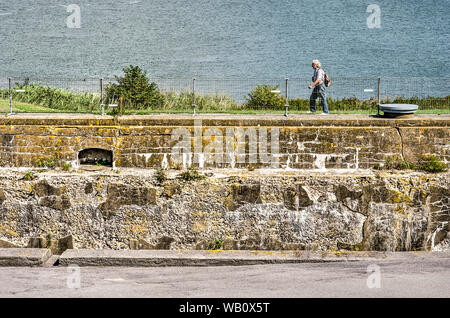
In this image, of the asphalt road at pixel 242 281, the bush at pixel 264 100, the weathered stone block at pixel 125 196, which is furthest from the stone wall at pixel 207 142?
the bush at pixel 264 100

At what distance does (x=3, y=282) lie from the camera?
10.1 meters

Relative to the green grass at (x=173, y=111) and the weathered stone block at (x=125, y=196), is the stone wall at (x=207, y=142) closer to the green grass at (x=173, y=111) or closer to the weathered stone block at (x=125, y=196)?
the weathered stone block at (x=125, y=196)

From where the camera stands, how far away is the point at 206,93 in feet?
50.2

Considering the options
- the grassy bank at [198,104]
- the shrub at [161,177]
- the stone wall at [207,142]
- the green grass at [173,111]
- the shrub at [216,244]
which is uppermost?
the grassy bank at [198,104]

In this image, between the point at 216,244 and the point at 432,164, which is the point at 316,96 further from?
the point at 216,244

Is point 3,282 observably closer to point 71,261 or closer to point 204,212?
point 71,261

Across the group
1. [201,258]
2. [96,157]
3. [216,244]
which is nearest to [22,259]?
[96,157]

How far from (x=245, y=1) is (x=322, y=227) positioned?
4627 centimetres

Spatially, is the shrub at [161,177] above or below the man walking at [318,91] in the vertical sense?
below

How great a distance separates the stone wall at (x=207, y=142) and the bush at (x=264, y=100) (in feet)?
9.99

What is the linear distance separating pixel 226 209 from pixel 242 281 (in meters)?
2.10

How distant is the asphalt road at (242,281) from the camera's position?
9359mm

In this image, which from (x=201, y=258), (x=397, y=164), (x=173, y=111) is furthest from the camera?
(x=173, y=111)

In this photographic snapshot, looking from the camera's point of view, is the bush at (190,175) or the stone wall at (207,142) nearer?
the bush at (190,175)
